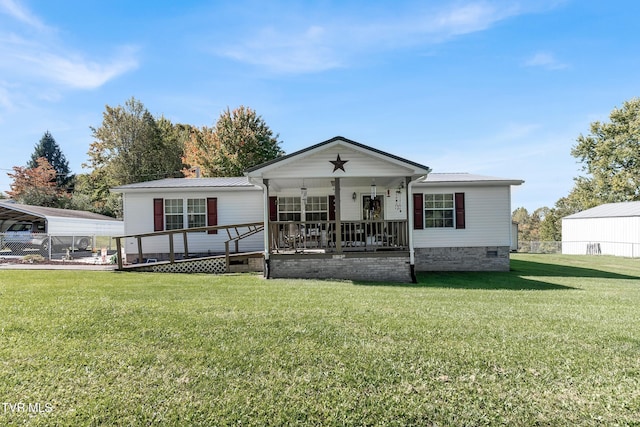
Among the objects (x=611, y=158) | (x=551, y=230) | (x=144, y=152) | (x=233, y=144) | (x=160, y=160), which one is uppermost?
(x=144, y=152)

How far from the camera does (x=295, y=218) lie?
1309cm

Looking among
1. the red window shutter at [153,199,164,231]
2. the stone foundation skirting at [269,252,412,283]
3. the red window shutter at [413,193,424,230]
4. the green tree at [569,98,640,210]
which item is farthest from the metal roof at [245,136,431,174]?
the green tree at [569,98,640,210]

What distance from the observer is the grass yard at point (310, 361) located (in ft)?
9.12

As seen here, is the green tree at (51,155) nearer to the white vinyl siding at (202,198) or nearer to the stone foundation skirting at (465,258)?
the white vinyl siding at (202,198)

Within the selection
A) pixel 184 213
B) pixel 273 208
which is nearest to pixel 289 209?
pixel 273 208

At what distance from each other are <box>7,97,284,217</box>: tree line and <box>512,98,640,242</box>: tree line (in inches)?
1140

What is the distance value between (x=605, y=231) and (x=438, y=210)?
20.6 metres

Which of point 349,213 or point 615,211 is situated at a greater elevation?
point 615,211

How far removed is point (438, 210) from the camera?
12.7m

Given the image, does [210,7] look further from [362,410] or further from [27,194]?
[27,194]

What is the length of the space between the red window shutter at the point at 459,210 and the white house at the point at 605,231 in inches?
707

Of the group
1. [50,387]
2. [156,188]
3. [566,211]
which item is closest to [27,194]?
[156,188]

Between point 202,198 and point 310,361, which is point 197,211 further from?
point 310,361

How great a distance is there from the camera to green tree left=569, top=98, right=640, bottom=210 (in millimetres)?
32781
